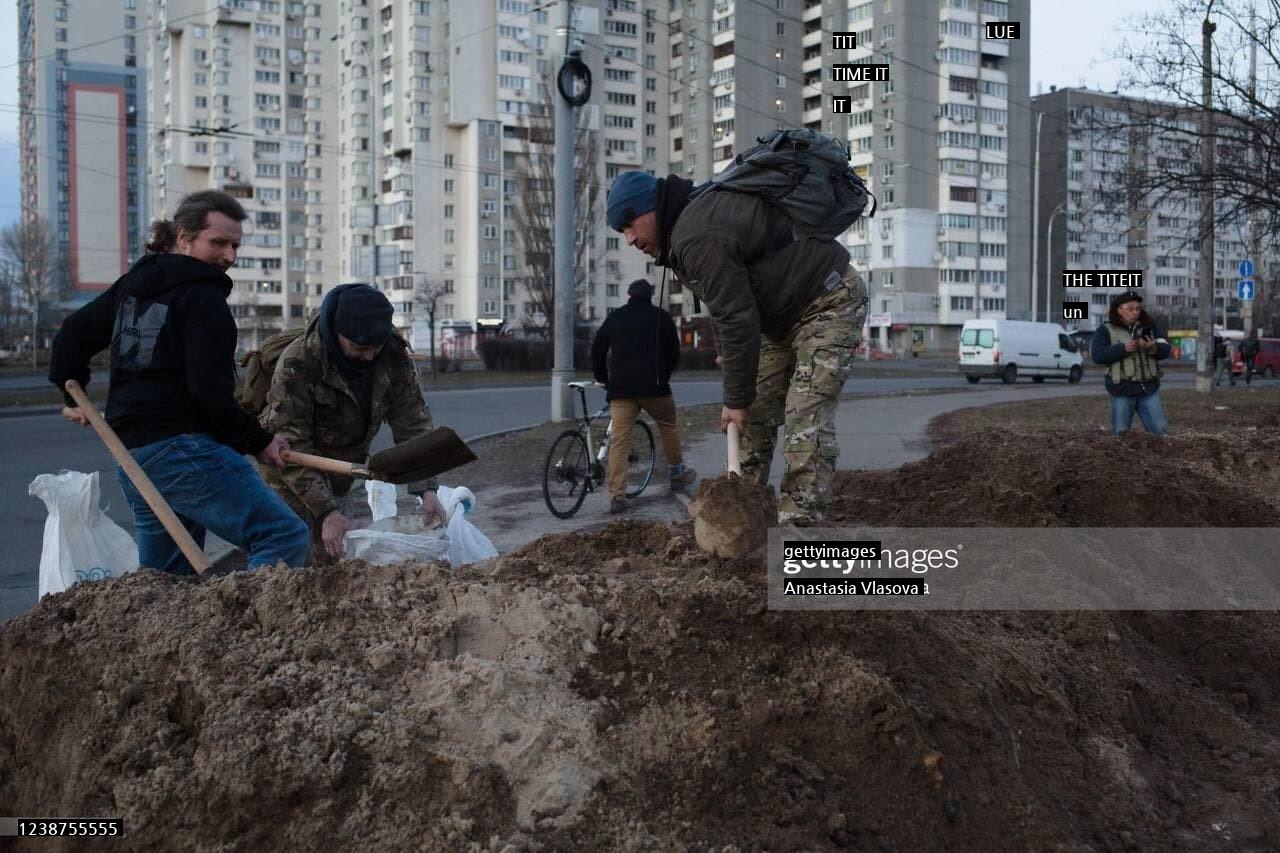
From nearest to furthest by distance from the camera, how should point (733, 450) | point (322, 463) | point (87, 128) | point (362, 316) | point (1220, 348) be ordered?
point (322, 463) → point (362, 316) → point (733, 450) → point (1220, 348) → point (87, 128)

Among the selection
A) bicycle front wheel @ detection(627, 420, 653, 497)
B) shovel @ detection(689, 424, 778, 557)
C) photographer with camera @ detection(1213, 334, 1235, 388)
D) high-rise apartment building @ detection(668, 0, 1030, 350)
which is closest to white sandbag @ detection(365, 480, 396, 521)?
shovel @ detection(689, 424, 778, 557)

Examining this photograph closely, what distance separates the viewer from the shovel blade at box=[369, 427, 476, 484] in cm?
433

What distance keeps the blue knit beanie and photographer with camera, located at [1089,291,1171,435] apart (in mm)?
6672

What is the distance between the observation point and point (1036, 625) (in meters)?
4.18

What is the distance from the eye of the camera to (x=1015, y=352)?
36469 mm

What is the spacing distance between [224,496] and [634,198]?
192 cm

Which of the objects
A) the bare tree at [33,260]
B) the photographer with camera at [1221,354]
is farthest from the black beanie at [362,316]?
the bare tree at [33,260]

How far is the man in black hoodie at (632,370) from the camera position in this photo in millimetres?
9711

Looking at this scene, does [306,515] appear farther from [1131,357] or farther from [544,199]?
[544,199]

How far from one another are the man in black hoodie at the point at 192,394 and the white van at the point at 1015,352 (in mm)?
33579

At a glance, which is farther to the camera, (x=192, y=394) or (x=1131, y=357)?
(x=1131, y=357)

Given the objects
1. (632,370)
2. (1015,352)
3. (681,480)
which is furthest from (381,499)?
(1015,352)

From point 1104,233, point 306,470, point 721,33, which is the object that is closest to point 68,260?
point 721,33

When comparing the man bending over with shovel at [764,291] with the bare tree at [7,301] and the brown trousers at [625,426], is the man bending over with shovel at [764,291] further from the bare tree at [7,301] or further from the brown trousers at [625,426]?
the bare tree at [7,301]
